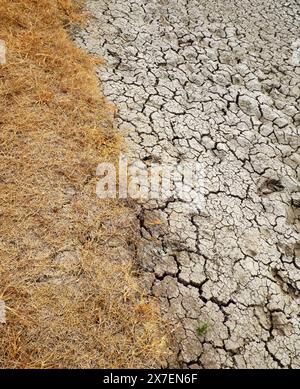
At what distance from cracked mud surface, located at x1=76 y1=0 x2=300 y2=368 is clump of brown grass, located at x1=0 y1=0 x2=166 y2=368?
166 mm

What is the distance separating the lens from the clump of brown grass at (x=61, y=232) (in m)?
1.65

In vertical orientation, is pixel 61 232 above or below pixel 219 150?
below

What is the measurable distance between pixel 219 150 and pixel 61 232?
135 centimetres

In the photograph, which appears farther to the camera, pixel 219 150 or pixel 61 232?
pixel 219 150

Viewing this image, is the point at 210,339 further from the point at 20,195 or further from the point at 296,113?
the point at 296,113

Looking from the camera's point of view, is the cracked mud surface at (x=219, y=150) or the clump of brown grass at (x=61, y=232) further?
the cracked mud surface at (x=219, y=150)

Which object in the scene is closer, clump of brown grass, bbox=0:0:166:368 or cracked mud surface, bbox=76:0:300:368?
clump of brown grass, bbox=0:0:166:368

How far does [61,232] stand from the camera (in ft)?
6.45

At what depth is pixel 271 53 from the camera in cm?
354

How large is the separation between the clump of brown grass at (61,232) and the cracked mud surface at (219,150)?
0.17 m

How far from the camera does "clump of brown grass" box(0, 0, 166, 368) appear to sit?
1.65 meters
